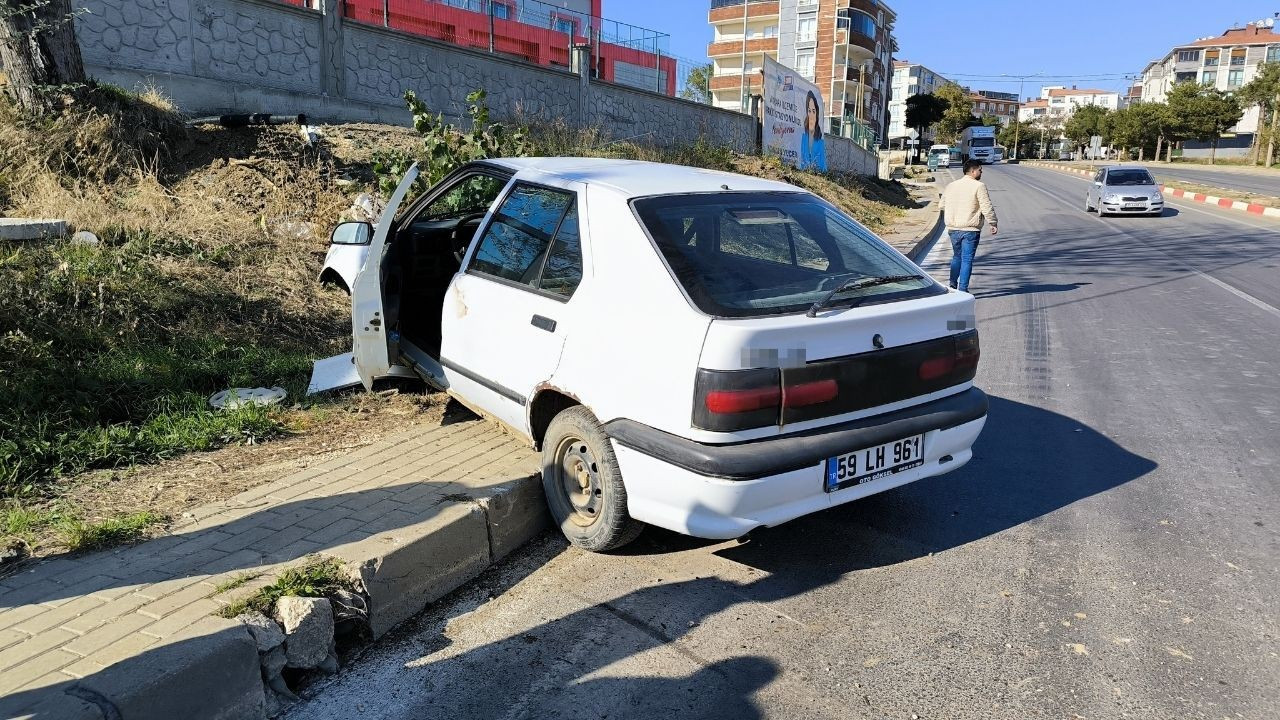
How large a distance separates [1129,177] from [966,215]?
59.4ft

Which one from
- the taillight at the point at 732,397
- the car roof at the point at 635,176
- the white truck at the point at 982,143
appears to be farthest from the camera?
the white truck at the point at 982,143

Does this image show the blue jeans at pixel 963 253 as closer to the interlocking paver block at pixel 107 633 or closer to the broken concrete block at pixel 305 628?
the broken concrete block at pixel 305 628

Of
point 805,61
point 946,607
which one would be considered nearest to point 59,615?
point 946,607

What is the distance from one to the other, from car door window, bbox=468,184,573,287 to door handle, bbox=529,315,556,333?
0.66 feet

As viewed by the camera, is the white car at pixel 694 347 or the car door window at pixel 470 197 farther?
the car door window at pixel 470 197

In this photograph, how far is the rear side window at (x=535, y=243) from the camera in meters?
3.90

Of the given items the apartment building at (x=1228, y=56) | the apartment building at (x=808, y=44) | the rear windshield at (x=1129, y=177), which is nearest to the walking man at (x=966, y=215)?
the rear windshield at (x=1129, y=177)

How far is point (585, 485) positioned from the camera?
3.77m

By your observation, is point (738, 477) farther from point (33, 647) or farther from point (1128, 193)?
point (1128, 193)

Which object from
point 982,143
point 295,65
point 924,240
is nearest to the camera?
point 295,65

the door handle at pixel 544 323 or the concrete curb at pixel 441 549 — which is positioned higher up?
the door handle at pixel 544 323

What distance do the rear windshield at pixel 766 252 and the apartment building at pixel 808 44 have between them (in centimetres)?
6398

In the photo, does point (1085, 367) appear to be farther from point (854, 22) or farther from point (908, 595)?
point (854, 22)

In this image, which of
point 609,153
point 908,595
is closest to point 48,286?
point 908,595
